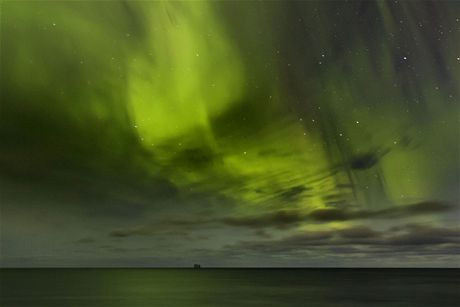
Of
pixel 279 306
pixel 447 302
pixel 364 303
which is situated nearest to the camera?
pixel 279 306

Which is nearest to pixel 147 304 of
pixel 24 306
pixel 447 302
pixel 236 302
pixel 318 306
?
pixel 236 302

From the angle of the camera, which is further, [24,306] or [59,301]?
[59,301]

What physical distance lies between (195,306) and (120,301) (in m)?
11.1

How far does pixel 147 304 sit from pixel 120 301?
6418 mm

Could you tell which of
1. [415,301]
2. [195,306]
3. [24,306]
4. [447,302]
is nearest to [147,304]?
[195,306]

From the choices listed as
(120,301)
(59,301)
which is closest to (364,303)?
(120,301)

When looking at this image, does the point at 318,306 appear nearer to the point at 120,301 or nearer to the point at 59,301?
the point at 120,301

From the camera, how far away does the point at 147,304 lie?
194 ft

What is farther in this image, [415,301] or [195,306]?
[415,301]

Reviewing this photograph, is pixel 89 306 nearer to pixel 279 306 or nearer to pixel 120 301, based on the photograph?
pixel 120 301

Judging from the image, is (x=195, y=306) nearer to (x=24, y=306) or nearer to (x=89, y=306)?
(x=89, y=306)

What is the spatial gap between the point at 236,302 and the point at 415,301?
80.7 feet

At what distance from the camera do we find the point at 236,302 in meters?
61.1

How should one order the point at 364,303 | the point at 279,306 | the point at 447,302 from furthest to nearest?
the point at 447,302 → the point at 364,303 → the point at 279,306
